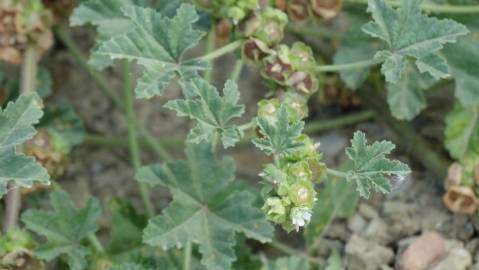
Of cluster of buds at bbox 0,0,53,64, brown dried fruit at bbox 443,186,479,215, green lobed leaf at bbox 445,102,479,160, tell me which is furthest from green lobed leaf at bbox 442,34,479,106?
cluster of buds at bbox 0,0,53,64

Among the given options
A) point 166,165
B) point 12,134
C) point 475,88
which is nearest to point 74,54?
point 166,165

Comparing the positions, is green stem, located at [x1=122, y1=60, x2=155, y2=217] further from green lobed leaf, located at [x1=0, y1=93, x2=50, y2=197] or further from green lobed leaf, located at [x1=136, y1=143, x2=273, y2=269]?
green lobed leaf, located at [x1=0, y1=93, x2=50, y2=197]

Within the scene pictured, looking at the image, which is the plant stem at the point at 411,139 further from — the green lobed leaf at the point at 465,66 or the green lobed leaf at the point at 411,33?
the green lobed leaf at the point at 411,33

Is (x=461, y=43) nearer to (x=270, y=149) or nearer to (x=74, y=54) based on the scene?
(x=270, y=149)

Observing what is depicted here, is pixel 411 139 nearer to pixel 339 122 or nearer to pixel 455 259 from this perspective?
pixel 339 122

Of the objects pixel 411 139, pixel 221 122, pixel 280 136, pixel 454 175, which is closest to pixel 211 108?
pixel 221 122

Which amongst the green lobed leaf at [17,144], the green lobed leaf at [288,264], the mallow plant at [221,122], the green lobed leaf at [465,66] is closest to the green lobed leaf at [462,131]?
the mallow plant at [221,122]
